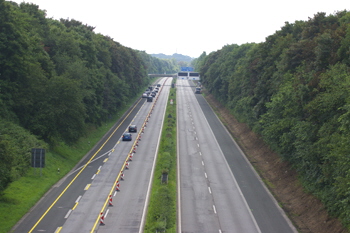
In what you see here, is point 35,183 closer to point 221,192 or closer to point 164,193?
point 164,193

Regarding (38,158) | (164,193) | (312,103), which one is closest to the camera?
(164,193)

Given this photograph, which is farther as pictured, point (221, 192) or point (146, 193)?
point (221, 192)

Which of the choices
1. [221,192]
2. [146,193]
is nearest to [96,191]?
[146,193]

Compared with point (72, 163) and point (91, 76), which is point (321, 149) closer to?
point (72, 163)

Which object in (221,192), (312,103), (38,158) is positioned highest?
(312,103)

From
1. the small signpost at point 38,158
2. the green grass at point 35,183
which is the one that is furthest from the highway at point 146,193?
the small signpost at point 38,158

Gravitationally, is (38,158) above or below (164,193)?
above
